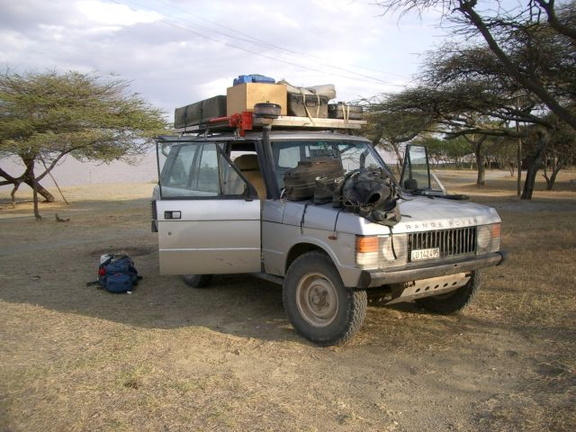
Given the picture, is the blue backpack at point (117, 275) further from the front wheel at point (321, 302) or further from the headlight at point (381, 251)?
the headlight at point (381, 251)

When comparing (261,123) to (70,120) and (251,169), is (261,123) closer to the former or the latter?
(251,169)

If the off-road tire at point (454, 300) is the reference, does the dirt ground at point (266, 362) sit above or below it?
below

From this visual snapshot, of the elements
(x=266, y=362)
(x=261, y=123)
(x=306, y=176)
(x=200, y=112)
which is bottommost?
(x=266, y=362)

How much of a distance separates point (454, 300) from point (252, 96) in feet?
10.0

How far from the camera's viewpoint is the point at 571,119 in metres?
8.76

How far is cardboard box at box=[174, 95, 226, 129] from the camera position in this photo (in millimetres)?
6562

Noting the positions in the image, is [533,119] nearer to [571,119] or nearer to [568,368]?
[571,119]

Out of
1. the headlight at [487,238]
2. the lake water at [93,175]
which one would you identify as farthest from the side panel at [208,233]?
the lake water at [93,175]

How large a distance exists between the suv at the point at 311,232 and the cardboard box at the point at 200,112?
0.26 m

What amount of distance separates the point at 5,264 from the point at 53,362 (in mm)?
5261

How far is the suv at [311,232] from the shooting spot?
4742 millimetres

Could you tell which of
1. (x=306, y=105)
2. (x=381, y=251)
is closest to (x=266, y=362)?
(x=381, y=251)

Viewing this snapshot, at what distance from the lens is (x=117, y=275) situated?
7285mm

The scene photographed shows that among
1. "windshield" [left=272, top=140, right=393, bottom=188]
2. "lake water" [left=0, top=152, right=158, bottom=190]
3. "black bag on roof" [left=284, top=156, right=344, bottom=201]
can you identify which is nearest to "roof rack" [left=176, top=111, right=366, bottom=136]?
"windshield" [left=272, top=140, right=393, bottom=188]
